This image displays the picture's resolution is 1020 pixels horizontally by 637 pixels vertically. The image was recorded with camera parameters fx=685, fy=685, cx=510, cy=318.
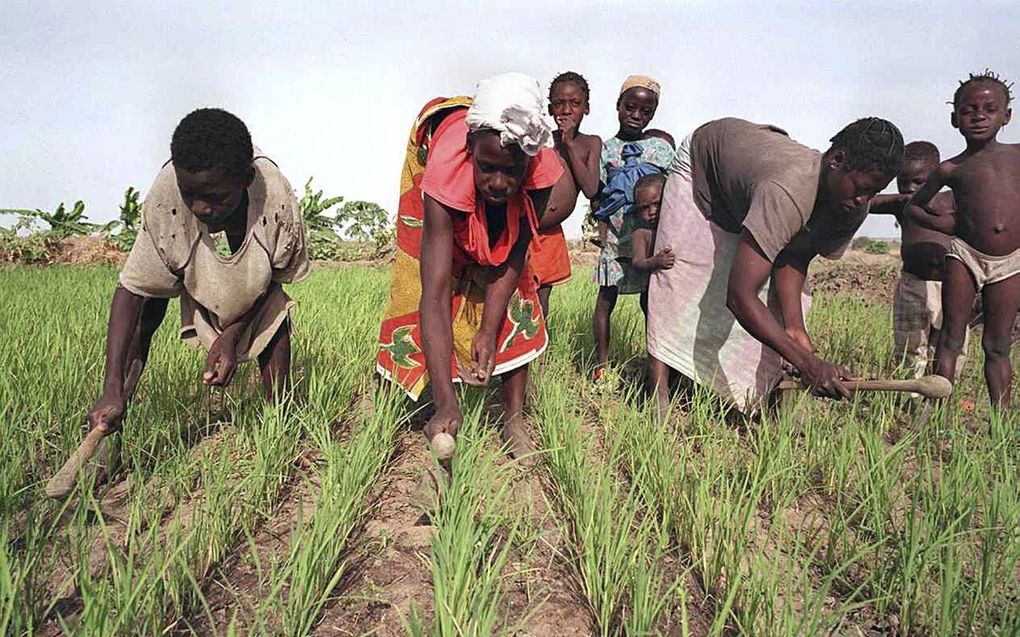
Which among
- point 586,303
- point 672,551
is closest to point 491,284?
point 672,551

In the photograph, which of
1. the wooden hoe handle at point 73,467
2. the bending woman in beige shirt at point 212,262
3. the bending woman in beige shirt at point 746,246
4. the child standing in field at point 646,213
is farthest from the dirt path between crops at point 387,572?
the child standing in field at point 646,213

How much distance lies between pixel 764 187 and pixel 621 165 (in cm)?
137

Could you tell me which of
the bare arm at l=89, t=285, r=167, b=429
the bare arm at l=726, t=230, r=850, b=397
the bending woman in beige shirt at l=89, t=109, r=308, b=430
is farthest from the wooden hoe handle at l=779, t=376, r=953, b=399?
the bare arm at l=89, t=285, r=167, b=429

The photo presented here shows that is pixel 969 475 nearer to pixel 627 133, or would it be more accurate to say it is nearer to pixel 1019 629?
pixel 1019 629

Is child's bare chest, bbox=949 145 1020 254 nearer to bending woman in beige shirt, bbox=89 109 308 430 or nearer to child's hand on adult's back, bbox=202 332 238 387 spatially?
bending woman in beige shirt, bbox=89 109 308 430

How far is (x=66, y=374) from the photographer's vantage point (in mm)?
2529

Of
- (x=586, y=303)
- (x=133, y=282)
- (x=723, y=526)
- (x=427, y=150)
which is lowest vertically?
(x=586, y=303)

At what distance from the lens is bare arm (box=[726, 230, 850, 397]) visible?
2.36 meters

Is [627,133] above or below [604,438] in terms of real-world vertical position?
above

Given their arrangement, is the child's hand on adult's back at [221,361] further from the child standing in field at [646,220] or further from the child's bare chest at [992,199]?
the child's bare chest at [992,199]

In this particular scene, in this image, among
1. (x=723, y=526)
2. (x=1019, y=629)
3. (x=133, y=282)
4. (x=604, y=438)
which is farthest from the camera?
(x=604, y=438)

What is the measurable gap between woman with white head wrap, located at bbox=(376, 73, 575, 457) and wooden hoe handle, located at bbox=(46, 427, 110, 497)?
0.89 meters

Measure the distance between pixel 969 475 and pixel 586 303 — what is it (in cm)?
371

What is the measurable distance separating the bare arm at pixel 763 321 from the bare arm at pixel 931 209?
4.38 ft
